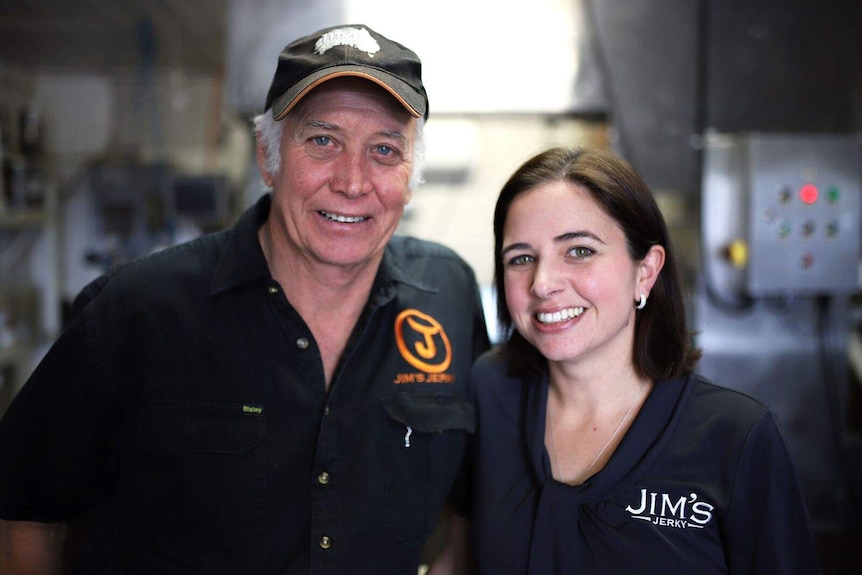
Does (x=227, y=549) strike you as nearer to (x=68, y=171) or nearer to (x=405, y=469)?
(x=405, y=469)

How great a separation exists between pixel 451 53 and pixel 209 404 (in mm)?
1948

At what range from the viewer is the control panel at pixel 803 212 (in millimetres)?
2615

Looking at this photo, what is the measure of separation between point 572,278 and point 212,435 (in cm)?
70

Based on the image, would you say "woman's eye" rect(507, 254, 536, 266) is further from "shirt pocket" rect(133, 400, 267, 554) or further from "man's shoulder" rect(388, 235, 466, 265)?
"shirt pocket" rect(133, 400, 267, 554)

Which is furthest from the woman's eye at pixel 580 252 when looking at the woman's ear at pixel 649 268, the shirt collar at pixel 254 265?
the shirt collar at pixel 254 265

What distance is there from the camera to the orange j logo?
1413mm

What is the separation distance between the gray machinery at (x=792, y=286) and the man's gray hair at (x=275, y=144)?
1.67 m

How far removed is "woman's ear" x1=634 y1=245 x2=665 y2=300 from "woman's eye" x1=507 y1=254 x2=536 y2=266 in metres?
0.20

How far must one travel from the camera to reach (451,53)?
9.14ft

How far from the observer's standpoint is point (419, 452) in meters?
1.38

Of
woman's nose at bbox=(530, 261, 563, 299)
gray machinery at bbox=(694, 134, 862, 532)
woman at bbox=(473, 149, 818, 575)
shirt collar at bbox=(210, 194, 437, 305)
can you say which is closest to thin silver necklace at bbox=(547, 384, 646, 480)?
woman at bbox=(473, 149, 818, 575)

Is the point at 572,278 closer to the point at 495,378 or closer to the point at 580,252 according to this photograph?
the point at 580,252

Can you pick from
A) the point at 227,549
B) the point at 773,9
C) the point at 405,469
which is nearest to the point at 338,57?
the point at 405,469

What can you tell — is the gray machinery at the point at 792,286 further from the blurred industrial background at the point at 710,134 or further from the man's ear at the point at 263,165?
the man's ear at the point at 263,165
